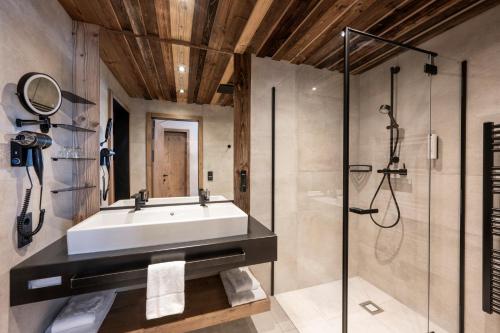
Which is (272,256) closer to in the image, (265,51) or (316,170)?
(316,170)

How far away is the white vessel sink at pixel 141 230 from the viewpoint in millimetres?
1058

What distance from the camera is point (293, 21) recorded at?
1530mm

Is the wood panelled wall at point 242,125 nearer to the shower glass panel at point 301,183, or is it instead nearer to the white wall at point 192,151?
the shower glass panel at point 301,183

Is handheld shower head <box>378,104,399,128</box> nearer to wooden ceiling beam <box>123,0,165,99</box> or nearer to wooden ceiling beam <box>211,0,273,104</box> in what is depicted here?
wooden ceiling beam <box>211,0,273,104</box>

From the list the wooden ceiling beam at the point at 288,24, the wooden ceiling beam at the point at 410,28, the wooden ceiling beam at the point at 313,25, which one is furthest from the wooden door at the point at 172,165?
the wooden ceiling beam at the point at 410,28

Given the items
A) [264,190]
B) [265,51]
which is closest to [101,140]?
[264,190]

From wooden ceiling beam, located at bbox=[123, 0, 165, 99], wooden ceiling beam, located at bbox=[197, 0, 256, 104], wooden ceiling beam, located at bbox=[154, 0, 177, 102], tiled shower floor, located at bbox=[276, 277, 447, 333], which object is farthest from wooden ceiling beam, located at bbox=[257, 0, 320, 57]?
tiled shower floor, located at bbox=[276, 277, 447, 333]

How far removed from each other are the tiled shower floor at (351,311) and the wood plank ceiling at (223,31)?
2.00 m

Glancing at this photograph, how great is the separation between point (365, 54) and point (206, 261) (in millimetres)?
1934

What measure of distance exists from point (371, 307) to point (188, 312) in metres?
1.70

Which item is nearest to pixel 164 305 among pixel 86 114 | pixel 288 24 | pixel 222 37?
pixel 86 114

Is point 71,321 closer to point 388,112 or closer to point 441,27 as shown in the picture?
point 388,112

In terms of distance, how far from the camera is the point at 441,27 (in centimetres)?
160

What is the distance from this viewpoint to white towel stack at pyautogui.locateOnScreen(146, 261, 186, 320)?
3.42ft
